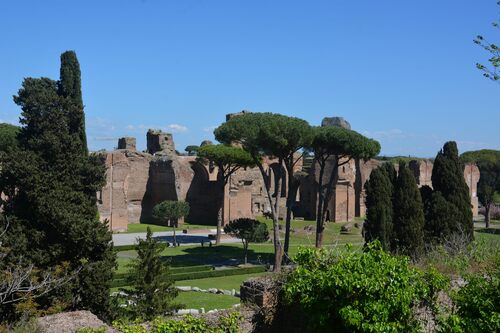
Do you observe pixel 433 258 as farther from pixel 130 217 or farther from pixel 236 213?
pixel 130 217

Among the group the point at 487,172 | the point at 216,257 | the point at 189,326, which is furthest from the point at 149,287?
the point at 487,172

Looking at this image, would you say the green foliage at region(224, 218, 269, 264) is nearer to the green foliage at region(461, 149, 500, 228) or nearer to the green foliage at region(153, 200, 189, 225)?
the green foliage at region(153, 200, 189, 225)

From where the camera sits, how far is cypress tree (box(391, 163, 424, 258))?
2425 centimetres

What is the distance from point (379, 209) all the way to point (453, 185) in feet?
14.6

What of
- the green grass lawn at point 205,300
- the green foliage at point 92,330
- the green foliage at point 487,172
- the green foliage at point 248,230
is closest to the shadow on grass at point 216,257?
the green foliage at point 248,230

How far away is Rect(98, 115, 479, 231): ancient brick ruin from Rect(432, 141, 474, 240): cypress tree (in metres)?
18.7

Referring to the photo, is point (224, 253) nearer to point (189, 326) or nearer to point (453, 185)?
point (453, 185)

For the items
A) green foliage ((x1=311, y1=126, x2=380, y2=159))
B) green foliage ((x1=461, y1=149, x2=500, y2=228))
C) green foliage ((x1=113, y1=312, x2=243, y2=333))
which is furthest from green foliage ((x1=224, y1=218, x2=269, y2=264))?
green foliage ((x1=461, y1=149, x2=500, y2=228))

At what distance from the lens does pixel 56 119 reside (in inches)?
714

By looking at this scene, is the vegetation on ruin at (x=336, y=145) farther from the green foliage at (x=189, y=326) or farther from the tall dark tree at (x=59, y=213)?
the green foliage at (x=189, y=326)

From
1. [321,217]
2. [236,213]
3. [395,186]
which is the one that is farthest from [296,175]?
[395,186]

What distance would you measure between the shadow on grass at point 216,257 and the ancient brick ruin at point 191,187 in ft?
37.0

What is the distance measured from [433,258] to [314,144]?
1752 cm

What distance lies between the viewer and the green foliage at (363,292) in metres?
8.43
